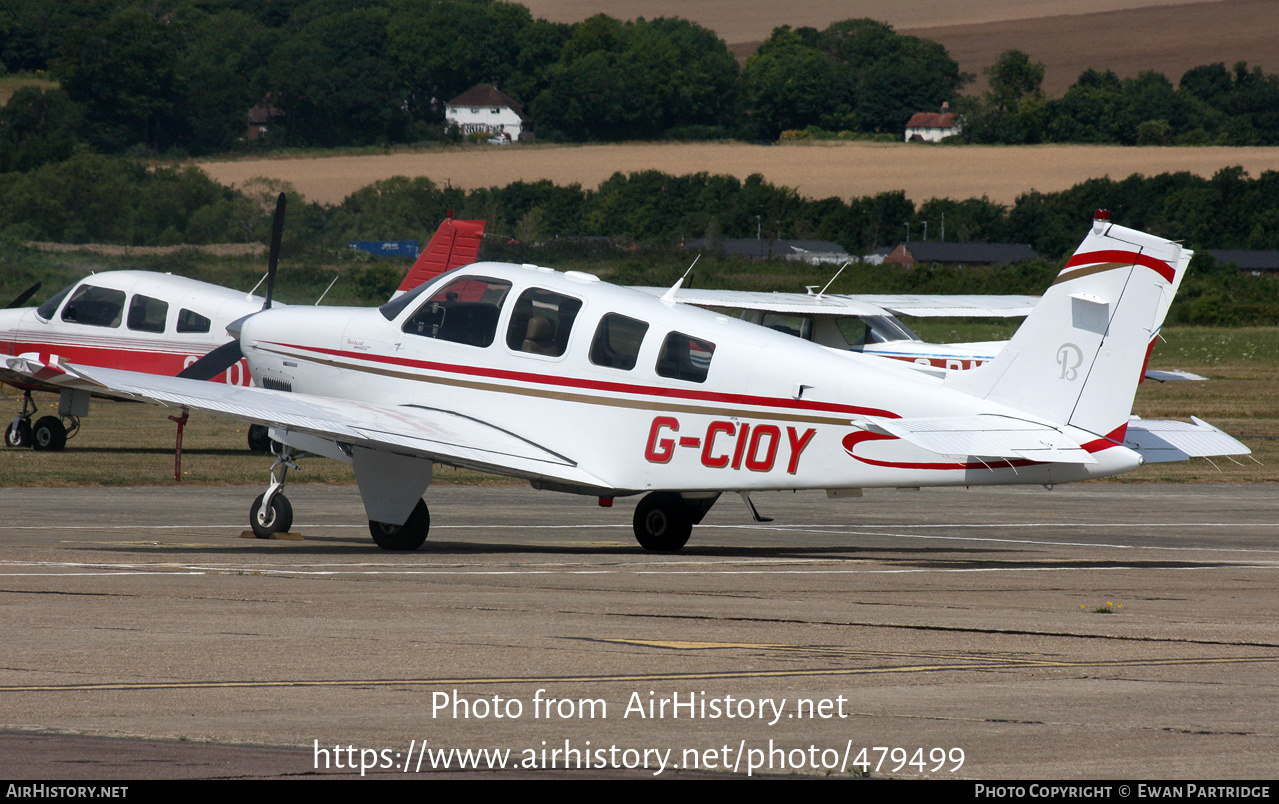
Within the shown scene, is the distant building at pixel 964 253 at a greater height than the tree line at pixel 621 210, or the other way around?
the tree line at pixel 621 210

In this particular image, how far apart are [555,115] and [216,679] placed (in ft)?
356

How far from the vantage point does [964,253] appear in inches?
4181

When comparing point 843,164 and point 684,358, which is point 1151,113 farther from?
point 684,358

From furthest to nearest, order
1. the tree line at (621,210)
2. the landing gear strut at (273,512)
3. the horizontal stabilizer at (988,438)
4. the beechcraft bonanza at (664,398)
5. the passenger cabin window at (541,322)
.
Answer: the tree line at (621,210), the landing gear strut at (273,512), the passenger cabin window at (541,322), the beechcraft bonanza at (664,398), the horizontal stabilizer at (988,438)

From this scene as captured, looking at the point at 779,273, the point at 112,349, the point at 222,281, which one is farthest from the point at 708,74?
the point at 112,349

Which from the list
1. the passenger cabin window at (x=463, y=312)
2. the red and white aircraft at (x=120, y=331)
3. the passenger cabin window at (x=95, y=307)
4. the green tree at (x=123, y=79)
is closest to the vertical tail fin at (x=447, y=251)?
the red and white aircraft at (x=120, y=331)

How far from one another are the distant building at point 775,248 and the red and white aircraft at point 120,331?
49.6 metres

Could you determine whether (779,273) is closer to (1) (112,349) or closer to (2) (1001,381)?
(1) (112,349)

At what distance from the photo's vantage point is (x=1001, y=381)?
11.6 meters

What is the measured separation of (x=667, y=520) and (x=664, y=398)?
1591mm

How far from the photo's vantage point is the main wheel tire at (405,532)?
13.3 m

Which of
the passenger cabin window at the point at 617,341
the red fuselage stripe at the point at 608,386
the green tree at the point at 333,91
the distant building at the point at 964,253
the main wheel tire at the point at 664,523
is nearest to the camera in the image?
the red fuselage stripe at the point at 608,386

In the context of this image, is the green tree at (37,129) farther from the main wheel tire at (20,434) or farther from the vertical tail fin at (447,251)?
the vertical tail fin at (447,251)

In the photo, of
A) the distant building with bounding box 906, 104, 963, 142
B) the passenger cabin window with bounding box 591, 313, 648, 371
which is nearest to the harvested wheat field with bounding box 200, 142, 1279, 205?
the distant building with bounding box 906, 104, 963, 142
